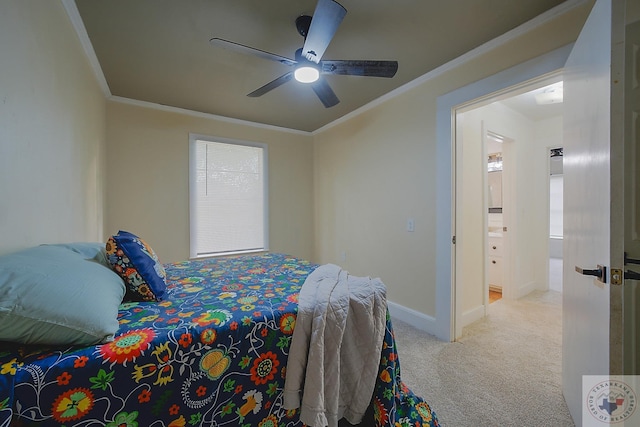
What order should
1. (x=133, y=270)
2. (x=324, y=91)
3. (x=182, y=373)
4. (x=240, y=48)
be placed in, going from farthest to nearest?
(x=324, y=91), (x=240, y=48), (x=133, y=270), (x=182, y=373)

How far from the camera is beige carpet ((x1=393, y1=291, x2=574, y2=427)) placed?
4.81ft

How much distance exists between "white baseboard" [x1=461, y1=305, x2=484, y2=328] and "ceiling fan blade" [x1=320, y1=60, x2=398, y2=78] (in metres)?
2.38

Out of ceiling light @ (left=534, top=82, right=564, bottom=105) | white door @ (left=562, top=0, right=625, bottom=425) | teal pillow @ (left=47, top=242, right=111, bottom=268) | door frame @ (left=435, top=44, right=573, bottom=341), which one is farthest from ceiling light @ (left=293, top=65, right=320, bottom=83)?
ceiling light @ (left=534, top=82, right=564, bottom=105)

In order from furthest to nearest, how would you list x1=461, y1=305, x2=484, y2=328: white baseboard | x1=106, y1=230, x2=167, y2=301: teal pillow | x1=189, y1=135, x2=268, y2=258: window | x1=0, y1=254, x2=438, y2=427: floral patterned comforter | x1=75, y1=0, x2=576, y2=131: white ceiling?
x1=189, y1=135, x2=268, y2=258: window < x1=461, y1=305, x2=484, y2=328: white baseboard < x1=75, y1=0, x2=576, y2=131: white ceiling < x1=106, y1=230, x2=167, y2=301: teal pillow < x1=0, y1=254, x2=438, y2=427: floral patterned comforter

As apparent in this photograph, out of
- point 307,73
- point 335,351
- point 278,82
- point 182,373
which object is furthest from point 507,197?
point 182,373

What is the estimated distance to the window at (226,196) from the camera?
3266mm

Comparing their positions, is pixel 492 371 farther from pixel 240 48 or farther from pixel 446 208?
pixel 240 48

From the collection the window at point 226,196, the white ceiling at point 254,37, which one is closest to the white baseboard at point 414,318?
the window at point 226,196

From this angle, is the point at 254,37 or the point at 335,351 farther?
the point at 254,37

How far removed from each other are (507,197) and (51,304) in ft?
14.1

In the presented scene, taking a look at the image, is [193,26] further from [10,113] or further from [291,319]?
[291,319]

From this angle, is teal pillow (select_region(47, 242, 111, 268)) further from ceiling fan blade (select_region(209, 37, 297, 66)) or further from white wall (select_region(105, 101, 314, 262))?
white wall (select_region(105, 101, 314, 262))

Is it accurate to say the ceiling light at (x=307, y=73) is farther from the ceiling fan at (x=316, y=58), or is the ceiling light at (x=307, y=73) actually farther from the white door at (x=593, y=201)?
the white door at (x=593, y=201)

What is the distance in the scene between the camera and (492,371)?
1.85m
